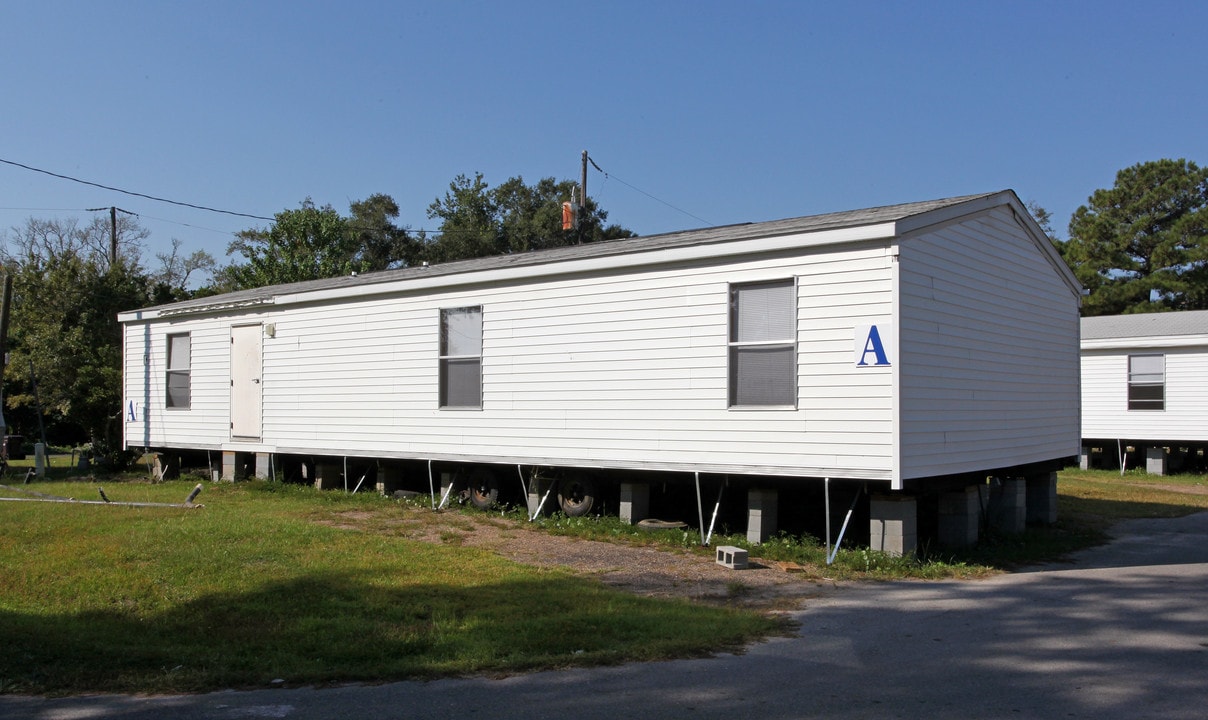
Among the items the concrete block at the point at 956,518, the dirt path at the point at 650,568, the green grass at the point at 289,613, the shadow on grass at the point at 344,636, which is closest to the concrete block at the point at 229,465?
the green grass at the point at 289,613

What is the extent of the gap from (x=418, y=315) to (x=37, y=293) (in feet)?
51.4

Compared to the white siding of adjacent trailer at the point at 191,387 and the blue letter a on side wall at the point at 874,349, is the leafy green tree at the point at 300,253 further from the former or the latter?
the blue letter a on side wall at the point at 874,349

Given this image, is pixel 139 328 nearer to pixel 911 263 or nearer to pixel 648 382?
pixel 648 382

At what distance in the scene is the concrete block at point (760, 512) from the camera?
1050 centimetres

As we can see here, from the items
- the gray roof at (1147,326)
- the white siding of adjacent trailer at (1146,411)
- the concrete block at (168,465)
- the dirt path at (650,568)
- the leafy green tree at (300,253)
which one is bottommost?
the dirt path at (650,568)

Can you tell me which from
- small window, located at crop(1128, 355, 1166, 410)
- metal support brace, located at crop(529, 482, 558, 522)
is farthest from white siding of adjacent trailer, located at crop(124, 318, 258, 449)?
small window, located at crop(1128, 355, 1166, 410)

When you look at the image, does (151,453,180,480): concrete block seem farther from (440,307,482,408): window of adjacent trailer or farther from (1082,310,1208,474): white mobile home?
(1082,310,1208,474): white mobile home

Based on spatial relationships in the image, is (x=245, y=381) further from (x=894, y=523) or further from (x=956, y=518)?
(x=956, y=518)

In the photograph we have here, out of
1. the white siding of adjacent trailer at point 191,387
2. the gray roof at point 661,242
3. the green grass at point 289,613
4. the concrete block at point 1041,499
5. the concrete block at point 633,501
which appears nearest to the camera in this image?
the green grass at point 289,613

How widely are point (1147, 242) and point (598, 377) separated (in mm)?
→ 33858

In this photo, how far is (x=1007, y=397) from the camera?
11.5 meters

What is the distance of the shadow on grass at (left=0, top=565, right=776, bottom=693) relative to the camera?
5812 millimetres

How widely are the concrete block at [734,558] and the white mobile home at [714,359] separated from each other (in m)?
1.04

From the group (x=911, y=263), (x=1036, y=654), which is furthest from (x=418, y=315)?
(x=1036, y=654)
